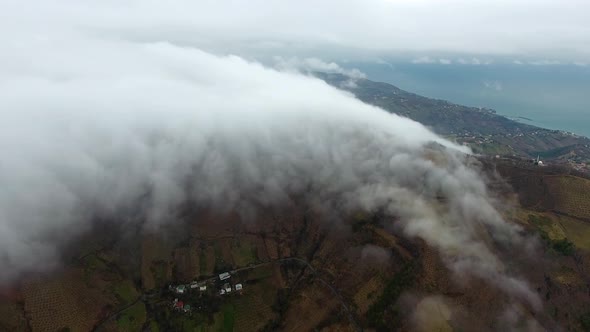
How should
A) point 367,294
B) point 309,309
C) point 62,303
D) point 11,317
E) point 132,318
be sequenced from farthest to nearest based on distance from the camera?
point 309,309
point 367,294
point 132,318
point 62,303
point 11,317

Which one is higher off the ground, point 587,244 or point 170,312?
point 587,244

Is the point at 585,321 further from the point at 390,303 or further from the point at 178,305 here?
the point at 178,305

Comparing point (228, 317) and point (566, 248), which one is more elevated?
point (566, 248)

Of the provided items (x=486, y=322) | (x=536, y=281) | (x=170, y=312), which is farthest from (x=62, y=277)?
(x=536, y=281)

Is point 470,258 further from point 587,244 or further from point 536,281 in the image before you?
point 587,244

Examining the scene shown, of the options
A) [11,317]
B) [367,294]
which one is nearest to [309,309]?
[367,294]

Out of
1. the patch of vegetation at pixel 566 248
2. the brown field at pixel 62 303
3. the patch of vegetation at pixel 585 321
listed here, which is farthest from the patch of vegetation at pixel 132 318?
the patch of vegetation at pixel 566 248

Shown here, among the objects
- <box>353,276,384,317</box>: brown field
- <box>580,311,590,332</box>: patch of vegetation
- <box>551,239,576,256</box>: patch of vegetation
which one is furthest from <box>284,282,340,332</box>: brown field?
<box>551,239,576,256</box>: patch of vegetation
